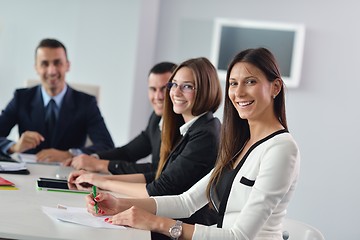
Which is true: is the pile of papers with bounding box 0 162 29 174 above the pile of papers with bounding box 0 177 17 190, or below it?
below

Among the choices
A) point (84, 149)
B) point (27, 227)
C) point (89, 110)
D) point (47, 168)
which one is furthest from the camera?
point (89, 110)

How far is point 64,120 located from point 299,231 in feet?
6.94

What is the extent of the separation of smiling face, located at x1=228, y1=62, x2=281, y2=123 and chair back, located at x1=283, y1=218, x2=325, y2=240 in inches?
18.0

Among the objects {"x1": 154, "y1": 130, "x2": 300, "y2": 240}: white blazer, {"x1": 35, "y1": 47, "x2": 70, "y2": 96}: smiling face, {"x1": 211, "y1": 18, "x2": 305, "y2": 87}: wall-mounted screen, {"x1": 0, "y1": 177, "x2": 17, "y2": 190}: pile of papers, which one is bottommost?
{"x1": 0, "y1": 177, "x2": 17, "y2": 190}: pile of papers

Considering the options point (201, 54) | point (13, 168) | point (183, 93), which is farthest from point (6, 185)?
point (201, 54)

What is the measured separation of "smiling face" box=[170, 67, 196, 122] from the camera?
113 inches

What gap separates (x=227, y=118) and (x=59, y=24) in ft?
11.3

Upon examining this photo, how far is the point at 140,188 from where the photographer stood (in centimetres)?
267

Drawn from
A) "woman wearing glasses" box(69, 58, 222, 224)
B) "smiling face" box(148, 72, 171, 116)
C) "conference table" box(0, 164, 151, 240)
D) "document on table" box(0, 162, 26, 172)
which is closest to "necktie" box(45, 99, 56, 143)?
"smiling face" box(148, 72, 171, 116)

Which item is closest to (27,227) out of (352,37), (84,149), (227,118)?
(227,118)

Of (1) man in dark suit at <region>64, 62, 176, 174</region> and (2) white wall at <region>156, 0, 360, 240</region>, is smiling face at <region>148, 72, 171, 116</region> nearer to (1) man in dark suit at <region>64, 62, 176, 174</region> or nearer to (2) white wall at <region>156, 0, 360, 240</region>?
(1) man in dark suit at <region>64, 62, 176, 174</region>

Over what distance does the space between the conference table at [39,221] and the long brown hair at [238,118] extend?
1.53ft

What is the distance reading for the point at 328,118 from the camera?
5.22 meters

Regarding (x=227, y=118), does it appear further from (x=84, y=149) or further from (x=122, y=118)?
(x=122, y=118)
